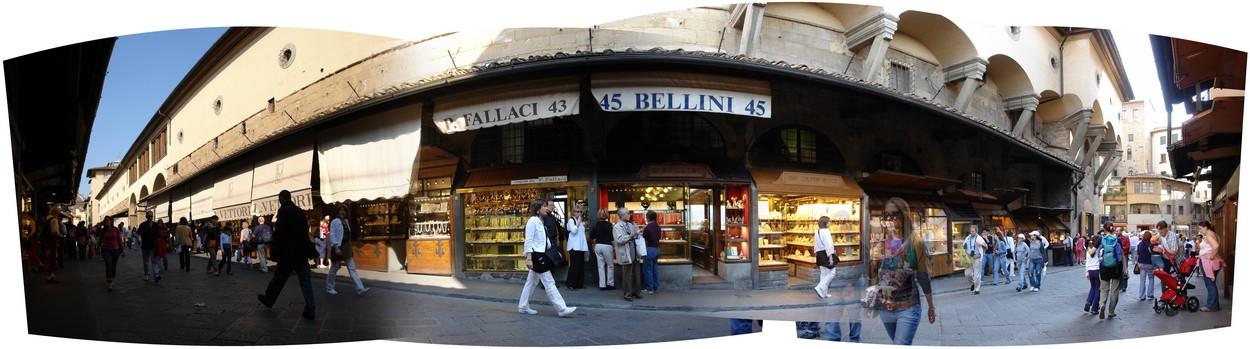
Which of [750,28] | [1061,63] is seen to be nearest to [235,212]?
[750,28]

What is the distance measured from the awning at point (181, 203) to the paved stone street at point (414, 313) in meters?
0.42

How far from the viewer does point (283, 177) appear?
3359 millimetres

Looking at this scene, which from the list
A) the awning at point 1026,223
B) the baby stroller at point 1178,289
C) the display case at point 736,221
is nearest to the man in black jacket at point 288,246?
the display case at point 736,221

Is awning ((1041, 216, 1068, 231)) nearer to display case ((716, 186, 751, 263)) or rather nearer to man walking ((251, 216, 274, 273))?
display case ((716, 186, 751, 263))

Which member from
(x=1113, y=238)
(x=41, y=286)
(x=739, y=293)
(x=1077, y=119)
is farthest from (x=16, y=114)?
(x=1113, y=238)

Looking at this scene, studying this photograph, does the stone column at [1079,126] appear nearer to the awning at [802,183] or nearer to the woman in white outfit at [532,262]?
the awning at [802,183]

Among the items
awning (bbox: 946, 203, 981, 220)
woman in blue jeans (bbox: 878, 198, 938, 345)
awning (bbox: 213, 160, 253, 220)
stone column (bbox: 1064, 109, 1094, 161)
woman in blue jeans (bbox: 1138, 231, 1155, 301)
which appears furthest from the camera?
stone column (bbox: 1064, 109, 1094, 161)

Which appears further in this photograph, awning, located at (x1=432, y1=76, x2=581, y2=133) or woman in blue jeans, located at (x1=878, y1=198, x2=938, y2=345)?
woman in blue jeans, located at (x1=878, y1=198, x2=938, y2=345)

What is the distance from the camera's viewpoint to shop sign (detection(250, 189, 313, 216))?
10.8 ft

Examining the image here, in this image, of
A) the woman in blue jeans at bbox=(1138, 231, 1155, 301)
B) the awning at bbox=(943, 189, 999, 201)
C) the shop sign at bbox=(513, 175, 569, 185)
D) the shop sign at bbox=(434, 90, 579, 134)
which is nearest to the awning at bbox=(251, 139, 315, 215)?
the shop sign at bbox=(434, 90, 579, 134)

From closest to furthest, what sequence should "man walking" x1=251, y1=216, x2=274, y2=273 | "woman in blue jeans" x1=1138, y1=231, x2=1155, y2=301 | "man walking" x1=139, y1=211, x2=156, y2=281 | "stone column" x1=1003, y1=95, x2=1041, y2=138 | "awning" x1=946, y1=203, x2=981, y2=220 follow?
"man walking" x1=139, y1=211, x2=156, y2=281 → "man walking" x1=251, y1=216, x2=274, y2=273 → "awning" x1=946, y1=203, x2=981, y2=220 → "woman in blue jeans" x1=1138, y1=231, x2=1155, y2=301 → "stone column" x1=1003, y1=95, x2=1041, y2=138

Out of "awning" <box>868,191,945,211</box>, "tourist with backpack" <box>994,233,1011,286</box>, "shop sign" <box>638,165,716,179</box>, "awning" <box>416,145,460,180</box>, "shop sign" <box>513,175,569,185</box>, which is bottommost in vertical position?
"tourist with backpack" <box>994,233,1011,286</box>

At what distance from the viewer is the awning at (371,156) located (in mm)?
3246

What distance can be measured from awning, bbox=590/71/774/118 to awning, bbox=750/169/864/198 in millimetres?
496
